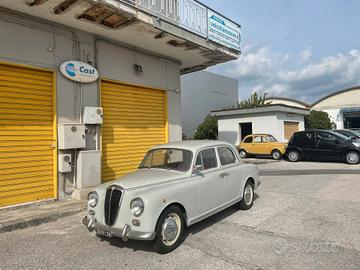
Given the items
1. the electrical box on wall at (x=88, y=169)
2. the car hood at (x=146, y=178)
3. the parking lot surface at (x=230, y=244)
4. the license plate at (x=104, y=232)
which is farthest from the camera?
the electrical box on wall at (x=88, y=169)

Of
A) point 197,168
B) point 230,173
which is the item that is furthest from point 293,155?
point 197,168

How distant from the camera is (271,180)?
11.1 meters

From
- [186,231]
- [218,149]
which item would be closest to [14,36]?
[218,149]

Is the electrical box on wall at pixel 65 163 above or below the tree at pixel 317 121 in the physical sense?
below

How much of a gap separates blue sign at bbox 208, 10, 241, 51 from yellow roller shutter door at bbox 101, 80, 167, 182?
2.65m

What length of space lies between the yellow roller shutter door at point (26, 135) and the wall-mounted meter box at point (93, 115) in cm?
85

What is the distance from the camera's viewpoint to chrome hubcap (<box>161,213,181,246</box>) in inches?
191

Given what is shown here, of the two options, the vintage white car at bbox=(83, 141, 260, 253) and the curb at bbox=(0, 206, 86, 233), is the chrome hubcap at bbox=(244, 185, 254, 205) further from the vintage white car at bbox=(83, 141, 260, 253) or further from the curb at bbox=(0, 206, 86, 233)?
the curb at bbox=(0, 206, 86, 233)

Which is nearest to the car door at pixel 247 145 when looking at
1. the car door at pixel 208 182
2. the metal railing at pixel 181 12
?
the metal railing at pixel 181 12

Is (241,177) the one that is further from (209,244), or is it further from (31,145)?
(31,145)

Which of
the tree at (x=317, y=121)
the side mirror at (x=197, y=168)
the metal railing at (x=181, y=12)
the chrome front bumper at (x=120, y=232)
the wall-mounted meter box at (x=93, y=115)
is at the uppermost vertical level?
the metal railing at (x=181, y=12)

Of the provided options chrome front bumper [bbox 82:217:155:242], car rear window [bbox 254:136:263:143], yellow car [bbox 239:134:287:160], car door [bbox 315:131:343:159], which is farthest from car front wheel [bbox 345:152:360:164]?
chrome front bumper [bbox 82:217:155:242]

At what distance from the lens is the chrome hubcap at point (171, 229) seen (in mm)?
4855

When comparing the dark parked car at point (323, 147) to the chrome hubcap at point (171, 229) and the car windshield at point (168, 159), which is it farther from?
the chrome hubcap at point (171, 229)
